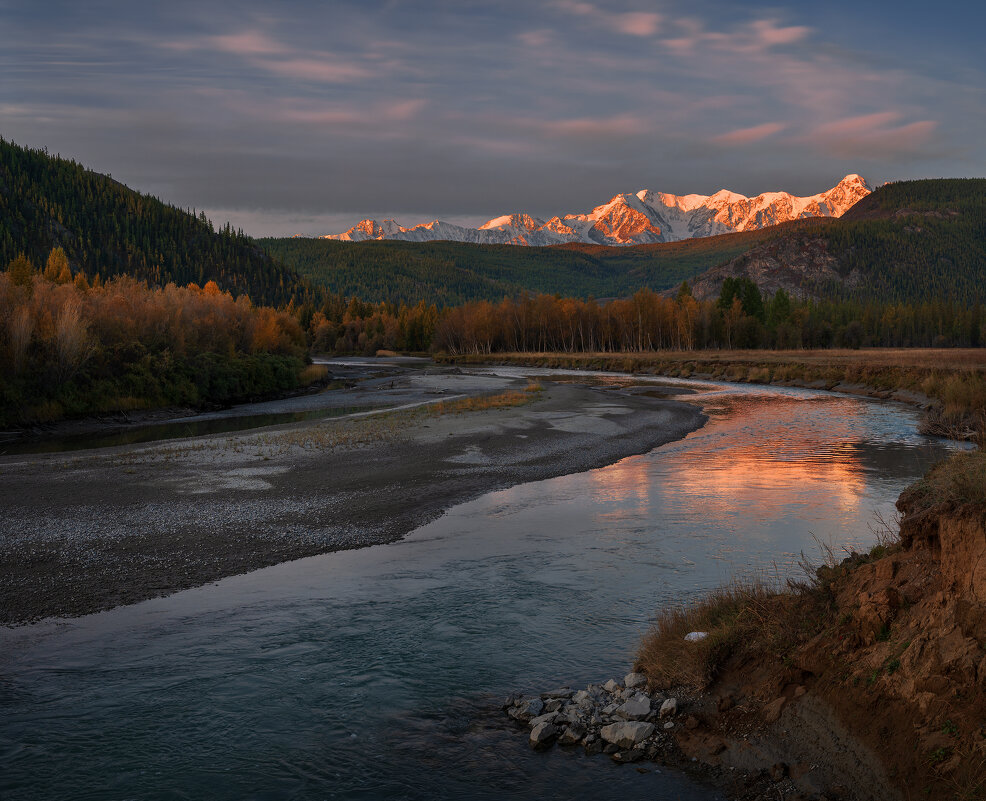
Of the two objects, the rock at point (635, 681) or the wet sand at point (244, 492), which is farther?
the wet sand at point (244, 492)

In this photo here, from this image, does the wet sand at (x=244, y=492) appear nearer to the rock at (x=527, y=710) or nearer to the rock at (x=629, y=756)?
the rock at (x=527, y=710)

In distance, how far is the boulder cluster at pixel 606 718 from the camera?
766 cm

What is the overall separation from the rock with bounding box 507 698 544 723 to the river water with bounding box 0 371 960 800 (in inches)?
7.2

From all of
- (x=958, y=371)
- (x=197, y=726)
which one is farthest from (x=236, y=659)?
(x=958, y=371)

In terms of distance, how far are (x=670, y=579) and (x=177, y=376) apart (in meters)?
46.9

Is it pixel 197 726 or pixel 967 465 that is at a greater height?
pixel 967 465

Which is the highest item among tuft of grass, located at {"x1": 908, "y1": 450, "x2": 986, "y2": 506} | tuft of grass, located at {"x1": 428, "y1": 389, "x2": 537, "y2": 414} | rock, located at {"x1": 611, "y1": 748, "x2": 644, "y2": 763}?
tuft of grass, located at {"x1": 908, "y1": 450, "x2": 986, "y2": 506}

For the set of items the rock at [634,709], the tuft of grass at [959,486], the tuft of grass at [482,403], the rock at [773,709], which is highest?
the tuft of grass at [959,486]

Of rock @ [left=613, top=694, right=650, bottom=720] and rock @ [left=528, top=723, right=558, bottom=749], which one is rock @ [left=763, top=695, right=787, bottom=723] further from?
rock @ [left=528, top=723, right=558, bottom=749]

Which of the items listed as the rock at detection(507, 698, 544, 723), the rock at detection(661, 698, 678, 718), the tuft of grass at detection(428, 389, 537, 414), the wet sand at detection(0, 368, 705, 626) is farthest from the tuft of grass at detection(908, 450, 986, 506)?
the tuft of grass at detection(428, 389, 537, 414)

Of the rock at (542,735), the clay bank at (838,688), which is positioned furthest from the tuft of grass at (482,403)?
the rock at (542,735)

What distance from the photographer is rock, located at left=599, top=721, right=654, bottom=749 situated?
766 centimetres

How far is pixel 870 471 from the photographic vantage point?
23.5m

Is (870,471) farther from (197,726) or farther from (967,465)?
(197,726)
